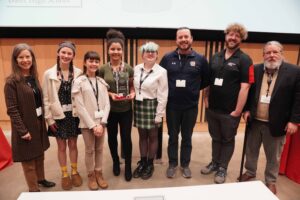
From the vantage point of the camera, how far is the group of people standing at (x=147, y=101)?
223 centimetres

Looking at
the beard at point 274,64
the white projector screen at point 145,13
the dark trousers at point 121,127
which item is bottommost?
A: the dark trousers at point 121,127

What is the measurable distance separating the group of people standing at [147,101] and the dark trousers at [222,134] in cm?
1

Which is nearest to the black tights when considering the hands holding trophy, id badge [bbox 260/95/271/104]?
the hands holding trophy

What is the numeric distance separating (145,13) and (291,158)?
2.66m

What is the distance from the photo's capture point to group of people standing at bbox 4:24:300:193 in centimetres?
223

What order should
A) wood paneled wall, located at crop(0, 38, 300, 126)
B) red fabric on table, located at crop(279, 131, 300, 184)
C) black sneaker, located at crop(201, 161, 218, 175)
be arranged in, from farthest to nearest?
wood paneled wall, located at crop(0, 38, 300, 126) < black sneaker, located at crop(201, 161, 218, 175) < red fabric on table, located at crop(279, 131, 300, 184)

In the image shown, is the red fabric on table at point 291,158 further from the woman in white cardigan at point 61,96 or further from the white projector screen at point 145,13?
the woman in white cardigan at point 61,96

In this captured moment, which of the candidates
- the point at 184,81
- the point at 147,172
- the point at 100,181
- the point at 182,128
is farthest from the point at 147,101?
the point at 100,181

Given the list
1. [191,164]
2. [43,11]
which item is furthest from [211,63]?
[43,11]

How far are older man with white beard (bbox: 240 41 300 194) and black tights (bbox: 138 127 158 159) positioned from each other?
3.17 ft

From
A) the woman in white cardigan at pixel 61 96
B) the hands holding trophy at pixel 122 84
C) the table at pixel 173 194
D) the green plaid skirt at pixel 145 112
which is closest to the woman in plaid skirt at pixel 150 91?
the green plaid skirt at pixel 145 112

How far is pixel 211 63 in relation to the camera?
8.59 feet

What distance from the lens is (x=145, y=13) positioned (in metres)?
3.68

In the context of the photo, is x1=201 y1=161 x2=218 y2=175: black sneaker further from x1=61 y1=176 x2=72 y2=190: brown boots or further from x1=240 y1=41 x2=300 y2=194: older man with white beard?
x1=61 y1=176 x2=72 y2=190: brown boots
